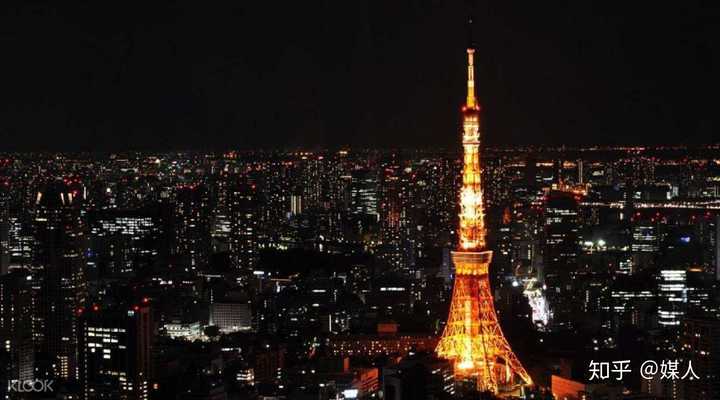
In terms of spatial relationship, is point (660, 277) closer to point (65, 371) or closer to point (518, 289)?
point (518, 289)

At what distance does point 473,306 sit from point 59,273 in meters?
3.67

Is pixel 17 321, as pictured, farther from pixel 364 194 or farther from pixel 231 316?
pixel 364 194

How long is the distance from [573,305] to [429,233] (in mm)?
2282

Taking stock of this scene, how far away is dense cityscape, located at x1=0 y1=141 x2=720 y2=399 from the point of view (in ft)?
26.8

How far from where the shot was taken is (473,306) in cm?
842

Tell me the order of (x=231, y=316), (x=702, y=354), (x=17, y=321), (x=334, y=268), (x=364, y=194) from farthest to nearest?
(x=364, y=194) → (x=334, y=268) → (x=231, y=316) → (x=17, y=321) → (x=702, y=354)

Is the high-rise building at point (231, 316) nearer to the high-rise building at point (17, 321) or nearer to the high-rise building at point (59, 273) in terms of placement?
the high-rise building at point (59, 273)

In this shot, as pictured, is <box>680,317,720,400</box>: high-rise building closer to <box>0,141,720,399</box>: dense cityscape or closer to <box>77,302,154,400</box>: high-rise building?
<box>0,141,720,399</box>: dense cityscape

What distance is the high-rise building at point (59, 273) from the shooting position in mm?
8508

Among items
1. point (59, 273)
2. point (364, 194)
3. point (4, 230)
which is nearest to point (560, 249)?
point (364, 194)

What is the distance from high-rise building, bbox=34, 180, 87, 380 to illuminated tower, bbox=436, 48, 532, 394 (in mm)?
2443

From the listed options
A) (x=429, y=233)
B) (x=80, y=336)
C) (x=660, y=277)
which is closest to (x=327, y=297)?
(x=429, y=233)

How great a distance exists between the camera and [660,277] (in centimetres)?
1069

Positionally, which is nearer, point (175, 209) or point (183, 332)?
point (183, 332)
